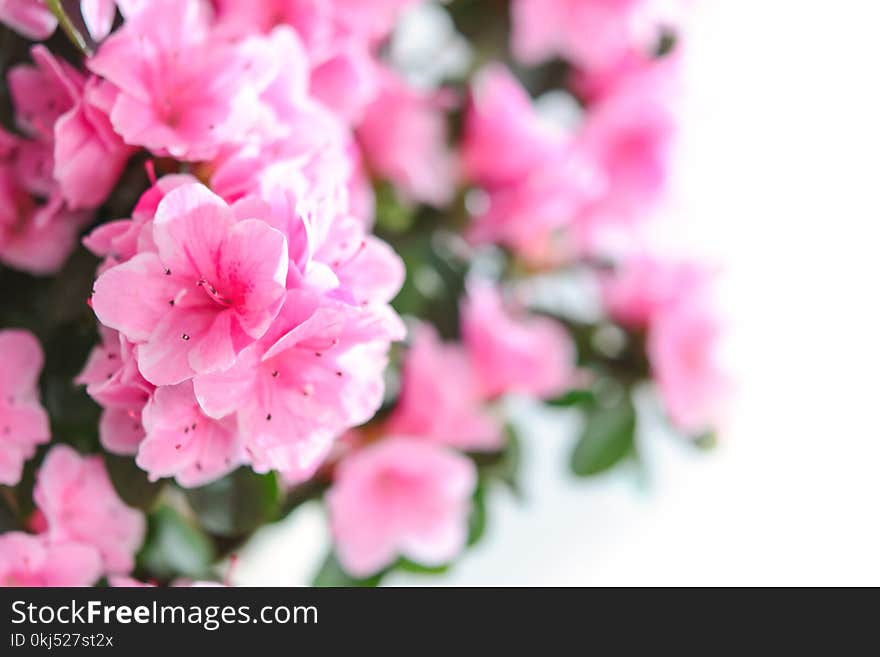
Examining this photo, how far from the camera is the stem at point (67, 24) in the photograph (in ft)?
1.73

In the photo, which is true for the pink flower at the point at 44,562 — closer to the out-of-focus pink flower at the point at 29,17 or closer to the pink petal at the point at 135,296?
the pink petal at the point at 135,296

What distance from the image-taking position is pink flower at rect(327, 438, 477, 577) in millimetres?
800

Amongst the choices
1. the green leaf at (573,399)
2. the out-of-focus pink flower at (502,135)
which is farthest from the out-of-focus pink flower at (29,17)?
the green leaf at (573,399)

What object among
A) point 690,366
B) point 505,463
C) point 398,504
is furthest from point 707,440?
point 398,504

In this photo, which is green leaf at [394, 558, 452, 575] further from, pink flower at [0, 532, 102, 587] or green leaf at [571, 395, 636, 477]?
pink flower at [0, 532, 102, 587]

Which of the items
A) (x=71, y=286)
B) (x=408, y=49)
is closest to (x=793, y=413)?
(x=408, y=49)

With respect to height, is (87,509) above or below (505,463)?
above

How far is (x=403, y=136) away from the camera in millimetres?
894

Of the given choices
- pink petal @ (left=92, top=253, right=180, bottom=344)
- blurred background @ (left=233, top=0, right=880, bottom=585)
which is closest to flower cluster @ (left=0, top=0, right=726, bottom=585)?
pink petal @ (left=92, top=253, right=180, bottom=344)

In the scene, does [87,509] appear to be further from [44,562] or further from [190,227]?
[190,227]

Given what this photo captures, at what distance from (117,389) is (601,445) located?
0.52 metres

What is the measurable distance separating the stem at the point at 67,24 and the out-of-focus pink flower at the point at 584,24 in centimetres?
48
